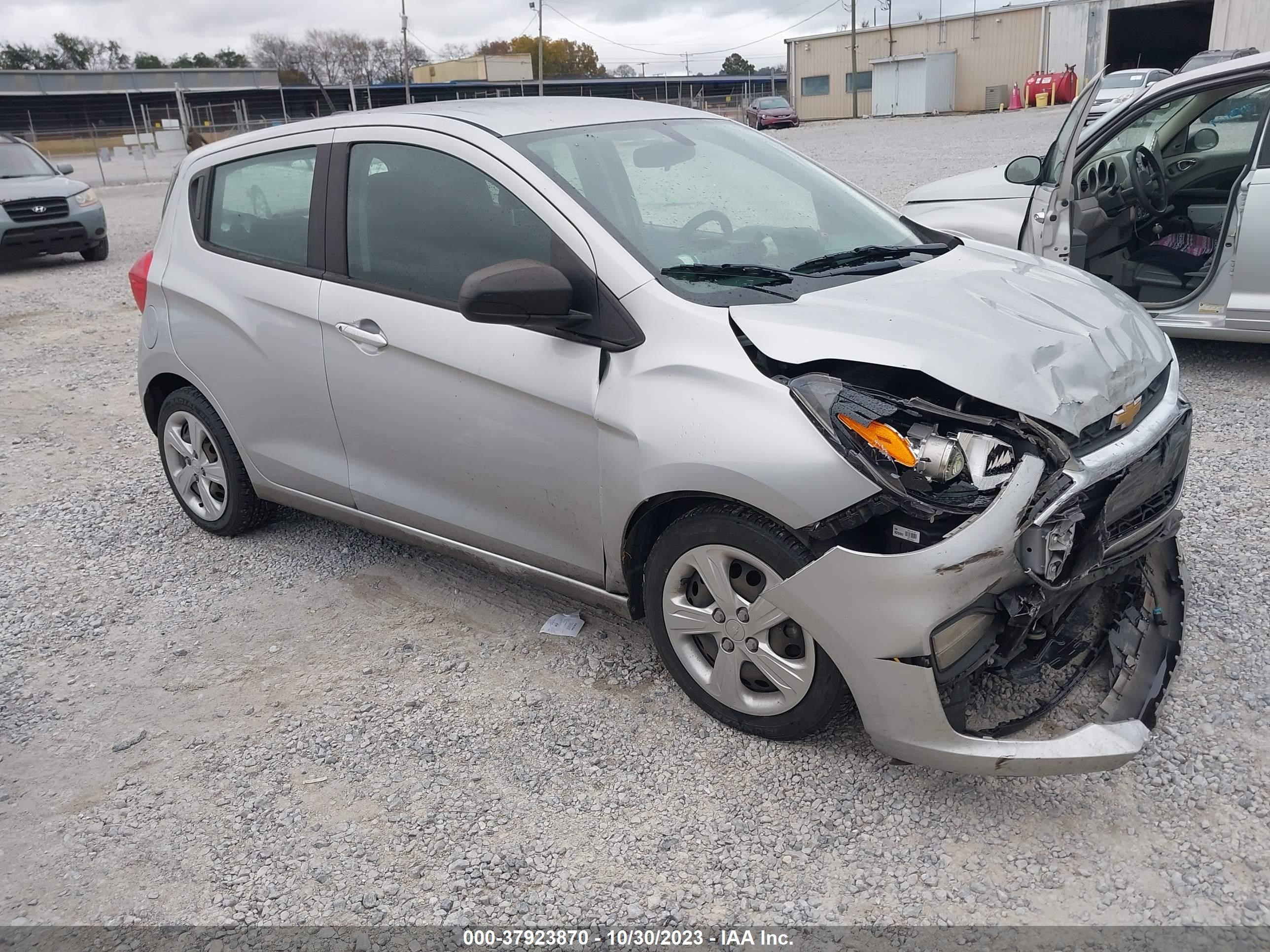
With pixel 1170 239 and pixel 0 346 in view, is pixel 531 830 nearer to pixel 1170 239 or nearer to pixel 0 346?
pixel 1170 239

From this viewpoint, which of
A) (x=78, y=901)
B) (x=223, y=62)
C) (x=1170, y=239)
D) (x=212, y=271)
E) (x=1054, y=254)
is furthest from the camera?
(x=223, y=62)

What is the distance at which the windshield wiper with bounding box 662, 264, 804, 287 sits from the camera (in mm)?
3012

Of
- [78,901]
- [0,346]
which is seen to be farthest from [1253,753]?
[0,346]

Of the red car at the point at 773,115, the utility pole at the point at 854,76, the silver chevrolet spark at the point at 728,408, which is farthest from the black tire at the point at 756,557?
the utility pole at the point at 854,76

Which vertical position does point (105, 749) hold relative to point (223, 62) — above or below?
below

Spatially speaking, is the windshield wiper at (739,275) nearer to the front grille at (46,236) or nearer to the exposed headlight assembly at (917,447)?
the exposed headlight assembly at (917,447)

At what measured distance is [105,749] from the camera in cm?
321

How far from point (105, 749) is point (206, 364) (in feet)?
5.59

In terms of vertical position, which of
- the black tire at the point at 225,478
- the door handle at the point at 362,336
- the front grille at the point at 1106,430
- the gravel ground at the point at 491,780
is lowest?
the gravel ground at the point at 491,780

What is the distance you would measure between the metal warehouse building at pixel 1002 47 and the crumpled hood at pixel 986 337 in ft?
126

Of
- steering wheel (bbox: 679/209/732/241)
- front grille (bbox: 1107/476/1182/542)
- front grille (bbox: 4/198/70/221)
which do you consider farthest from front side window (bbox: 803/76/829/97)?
front grille (bbox: 1107/476/1182/542)

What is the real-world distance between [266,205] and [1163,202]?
543 cm

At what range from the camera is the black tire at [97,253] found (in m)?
14.0

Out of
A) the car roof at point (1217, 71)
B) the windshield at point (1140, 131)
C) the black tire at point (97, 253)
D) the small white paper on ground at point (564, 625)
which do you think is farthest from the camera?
the black tire at point (97, 253)
